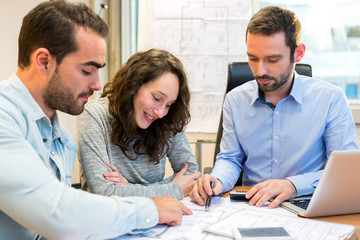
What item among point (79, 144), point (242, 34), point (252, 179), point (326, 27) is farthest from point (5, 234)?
point (326, 27)

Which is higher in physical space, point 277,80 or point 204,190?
point 277,80

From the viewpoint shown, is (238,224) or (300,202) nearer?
(238,224)

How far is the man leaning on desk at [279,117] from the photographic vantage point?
4.60ft

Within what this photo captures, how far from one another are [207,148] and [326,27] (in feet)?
4.04

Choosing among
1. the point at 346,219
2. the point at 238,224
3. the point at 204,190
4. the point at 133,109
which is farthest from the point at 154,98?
the point at 346,219

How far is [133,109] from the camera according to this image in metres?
1.35

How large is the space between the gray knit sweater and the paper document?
0.82 ft

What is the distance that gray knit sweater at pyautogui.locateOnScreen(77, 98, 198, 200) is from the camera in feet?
3.89

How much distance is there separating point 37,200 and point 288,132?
1092 millimetres

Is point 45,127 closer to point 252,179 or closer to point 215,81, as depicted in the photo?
point 252,179

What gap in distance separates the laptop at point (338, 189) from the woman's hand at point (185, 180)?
0.40 metres

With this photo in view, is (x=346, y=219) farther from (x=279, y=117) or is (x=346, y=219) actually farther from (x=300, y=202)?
(x=279, y=117)

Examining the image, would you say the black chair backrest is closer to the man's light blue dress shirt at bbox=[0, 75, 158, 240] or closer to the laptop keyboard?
the laptop keyboard

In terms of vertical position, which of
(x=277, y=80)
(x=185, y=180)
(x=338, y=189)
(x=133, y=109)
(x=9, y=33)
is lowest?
(x=185, y=180)
